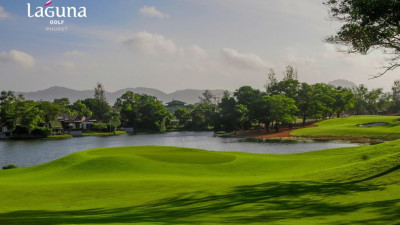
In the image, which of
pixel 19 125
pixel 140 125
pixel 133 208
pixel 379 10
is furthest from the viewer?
pixel 140 125

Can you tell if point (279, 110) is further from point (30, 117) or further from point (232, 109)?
point (30, 117)

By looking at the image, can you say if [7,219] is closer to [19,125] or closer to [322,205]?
[322,205]

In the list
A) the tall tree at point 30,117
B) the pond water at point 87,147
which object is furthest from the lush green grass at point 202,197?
the tall tree at point 30,117

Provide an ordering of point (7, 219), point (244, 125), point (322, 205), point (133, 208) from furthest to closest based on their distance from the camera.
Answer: point (244, 125), point (133, 208), point (322, 205), point (7, 219)

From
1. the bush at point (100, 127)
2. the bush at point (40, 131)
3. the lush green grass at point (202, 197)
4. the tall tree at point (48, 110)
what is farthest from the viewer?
the bush at point (100, 127)

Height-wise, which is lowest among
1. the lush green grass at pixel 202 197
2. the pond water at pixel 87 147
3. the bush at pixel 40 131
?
the pond water at pixel 87 147

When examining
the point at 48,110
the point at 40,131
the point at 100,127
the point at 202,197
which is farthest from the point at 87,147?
the point at 202,197

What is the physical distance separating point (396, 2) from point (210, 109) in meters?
142

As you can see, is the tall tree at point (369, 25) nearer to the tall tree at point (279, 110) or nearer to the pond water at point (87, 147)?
the pond water at point (87, 147)

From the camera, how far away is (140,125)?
158125 millimetres

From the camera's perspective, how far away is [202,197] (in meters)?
16.9

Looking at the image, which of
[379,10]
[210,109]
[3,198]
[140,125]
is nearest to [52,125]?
[140,125]

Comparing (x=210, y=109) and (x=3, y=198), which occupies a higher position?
(x=210, y=109)

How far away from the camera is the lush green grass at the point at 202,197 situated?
12.3m
